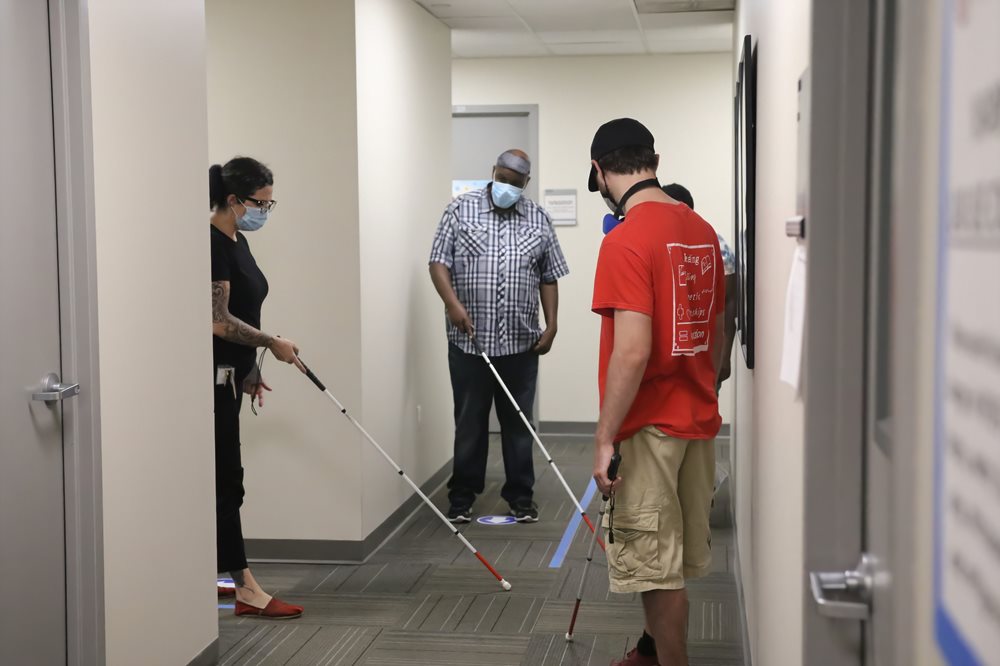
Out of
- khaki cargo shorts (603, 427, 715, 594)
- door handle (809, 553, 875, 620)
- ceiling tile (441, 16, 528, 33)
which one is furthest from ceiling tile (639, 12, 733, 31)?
door handle (809, 553, 875, 620)

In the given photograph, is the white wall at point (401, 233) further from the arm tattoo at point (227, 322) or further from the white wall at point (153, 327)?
the white wall at point (153, 327)

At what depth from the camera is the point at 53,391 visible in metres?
2.31

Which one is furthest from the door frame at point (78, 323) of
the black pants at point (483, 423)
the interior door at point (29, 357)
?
the black pants at point (483, 423)

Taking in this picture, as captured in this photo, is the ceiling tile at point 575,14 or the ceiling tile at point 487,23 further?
the ceiling tile at point 487,23

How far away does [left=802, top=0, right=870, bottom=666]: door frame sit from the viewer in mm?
1258

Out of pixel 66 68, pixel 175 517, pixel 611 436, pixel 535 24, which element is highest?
pixel 535 24

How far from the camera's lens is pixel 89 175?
7.81 ft

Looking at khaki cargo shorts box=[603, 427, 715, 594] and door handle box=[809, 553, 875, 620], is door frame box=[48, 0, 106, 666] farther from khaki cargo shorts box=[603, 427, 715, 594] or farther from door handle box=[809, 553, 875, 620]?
door handle box=[809, 553, 875, 620]

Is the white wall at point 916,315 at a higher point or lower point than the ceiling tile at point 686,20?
lower

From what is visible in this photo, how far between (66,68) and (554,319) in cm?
298

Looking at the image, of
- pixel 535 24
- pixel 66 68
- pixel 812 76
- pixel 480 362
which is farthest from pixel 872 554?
pixel 535 24

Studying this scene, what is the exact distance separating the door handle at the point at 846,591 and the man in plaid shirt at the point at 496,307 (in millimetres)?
3572

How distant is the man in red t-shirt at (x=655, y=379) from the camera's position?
253 centimetres

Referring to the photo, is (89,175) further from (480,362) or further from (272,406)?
(480,362)
